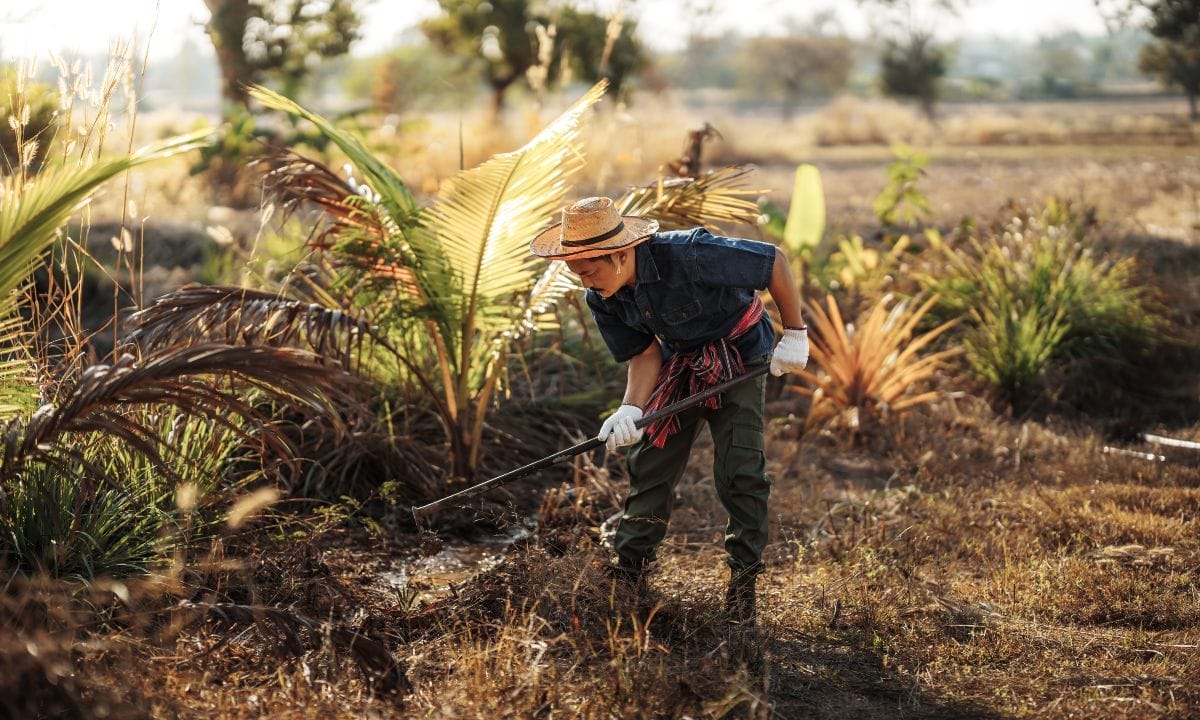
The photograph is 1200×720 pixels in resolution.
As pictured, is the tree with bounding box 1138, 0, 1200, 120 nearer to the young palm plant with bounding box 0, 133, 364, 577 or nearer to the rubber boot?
the rubber boot

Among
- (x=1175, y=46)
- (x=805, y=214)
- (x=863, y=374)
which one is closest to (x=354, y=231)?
(x=863, y=374)

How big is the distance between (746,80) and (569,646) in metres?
67.9

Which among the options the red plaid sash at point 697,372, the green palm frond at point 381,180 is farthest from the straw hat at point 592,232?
the green palm frond at point 381,180

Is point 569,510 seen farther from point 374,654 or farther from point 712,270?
point 374,654

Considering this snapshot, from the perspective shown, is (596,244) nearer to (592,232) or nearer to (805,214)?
(592,232)

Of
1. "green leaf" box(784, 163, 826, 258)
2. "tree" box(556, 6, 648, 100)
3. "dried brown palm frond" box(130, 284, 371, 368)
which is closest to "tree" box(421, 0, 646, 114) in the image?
"tree" box(556, 6, 648, 100)

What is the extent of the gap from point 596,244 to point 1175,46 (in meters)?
17.3

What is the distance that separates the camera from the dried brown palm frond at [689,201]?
4863 millimetres

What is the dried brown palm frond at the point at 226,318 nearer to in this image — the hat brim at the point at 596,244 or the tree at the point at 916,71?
the hat brim at the point at 596,244

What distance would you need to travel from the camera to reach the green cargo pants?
12.3 ft

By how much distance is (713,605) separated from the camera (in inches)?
146

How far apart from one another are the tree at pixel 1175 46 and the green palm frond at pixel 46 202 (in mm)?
12698

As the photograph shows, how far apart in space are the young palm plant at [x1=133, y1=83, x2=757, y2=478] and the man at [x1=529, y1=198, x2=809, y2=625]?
2.36ft

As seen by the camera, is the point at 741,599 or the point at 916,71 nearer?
the point at 741,599
